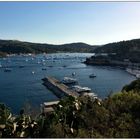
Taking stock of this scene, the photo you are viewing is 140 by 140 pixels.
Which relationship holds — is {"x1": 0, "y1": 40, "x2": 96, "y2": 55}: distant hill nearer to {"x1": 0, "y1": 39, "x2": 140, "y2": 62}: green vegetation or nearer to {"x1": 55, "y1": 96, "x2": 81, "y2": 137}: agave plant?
{"x1": 0, "y1": 39, "x2": 140, "y2": 62}: green vegetation

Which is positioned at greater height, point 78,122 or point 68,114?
Result: point 68,114

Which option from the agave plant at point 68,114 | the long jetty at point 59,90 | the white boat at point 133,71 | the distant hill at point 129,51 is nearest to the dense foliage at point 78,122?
the agave plant at point 68,114

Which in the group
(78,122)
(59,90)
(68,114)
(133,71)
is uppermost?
(68,114)

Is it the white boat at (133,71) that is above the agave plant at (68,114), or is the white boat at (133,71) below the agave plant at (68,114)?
below

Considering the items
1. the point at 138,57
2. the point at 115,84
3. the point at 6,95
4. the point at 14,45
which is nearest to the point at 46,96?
the point at 6,95

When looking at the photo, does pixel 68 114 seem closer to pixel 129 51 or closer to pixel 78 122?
pixel 78 122

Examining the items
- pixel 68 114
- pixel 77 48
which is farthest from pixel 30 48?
pixel 68 114

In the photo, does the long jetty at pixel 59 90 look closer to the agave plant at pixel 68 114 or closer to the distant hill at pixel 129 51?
the agave plant at pixel 68 114

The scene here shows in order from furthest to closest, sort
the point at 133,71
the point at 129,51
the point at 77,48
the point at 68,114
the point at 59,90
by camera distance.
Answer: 1. the point at 77,48
2. the point at 129,51
3. the point at 133,71
4. the point at 59,90
5. the point at 68,114
